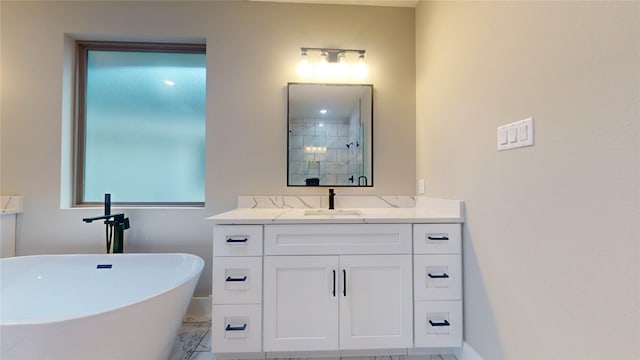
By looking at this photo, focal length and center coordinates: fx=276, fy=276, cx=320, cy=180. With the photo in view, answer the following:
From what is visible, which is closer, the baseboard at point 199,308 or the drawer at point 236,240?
the drawer at point 236,240

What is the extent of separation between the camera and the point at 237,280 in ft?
4.85

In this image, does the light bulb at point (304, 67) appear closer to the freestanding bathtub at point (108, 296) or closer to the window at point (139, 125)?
the window at point (139, 125)

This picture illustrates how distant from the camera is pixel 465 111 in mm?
1518

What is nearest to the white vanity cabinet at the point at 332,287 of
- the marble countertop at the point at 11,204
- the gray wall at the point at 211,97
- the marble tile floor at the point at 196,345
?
the marble tile floor at the point at 196,345

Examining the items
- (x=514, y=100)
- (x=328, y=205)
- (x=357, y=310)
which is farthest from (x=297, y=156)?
(x=514, y=100)

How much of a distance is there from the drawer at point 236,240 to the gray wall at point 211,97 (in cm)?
65

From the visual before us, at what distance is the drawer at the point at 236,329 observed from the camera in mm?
1470

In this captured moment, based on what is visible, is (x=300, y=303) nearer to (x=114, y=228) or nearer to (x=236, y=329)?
(x=236, y=329)

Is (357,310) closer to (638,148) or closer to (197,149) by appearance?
(638,148)

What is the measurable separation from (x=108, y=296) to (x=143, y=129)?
125 cm

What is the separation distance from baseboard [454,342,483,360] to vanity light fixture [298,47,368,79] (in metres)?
1.92

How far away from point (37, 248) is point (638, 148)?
10.8ft

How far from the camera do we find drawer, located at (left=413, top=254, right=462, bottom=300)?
1.53m

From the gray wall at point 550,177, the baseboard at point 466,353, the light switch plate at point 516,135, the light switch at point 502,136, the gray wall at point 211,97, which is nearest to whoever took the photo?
the gray wall at point 550,177
